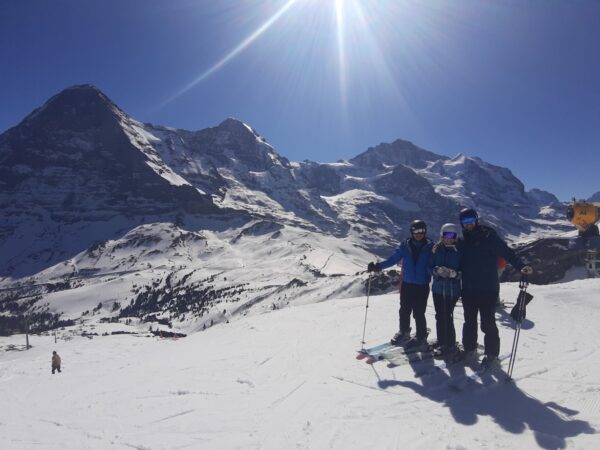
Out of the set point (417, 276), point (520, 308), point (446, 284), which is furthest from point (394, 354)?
point (520, 308)

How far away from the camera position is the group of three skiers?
8.70 metres

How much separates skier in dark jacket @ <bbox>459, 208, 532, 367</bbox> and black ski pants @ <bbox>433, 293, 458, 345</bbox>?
1.12 feet

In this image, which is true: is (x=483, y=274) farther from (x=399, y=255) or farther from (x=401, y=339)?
(x=401, y=339)

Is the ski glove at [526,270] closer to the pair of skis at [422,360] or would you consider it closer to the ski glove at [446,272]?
the ski glove at [446,272]

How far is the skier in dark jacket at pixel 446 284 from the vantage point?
9.17 meters

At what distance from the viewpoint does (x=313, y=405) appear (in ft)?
24.1

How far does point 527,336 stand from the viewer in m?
12.4

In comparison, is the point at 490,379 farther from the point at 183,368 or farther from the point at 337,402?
the point at 183,368

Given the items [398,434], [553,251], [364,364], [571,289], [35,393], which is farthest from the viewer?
[553,251]

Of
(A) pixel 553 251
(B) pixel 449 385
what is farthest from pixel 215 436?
(A) pixel 553 251

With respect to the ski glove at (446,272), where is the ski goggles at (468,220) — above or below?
above

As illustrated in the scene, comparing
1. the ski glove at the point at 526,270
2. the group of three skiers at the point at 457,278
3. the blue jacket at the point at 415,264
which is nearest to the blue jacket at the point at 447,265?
the group of three skiers at the point at 457,278

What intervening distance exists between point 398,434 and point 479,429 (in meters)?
1.20

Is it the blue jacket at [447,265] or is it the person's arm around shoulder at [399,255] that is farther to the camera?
the person's arm around shoulder at [399,255]
